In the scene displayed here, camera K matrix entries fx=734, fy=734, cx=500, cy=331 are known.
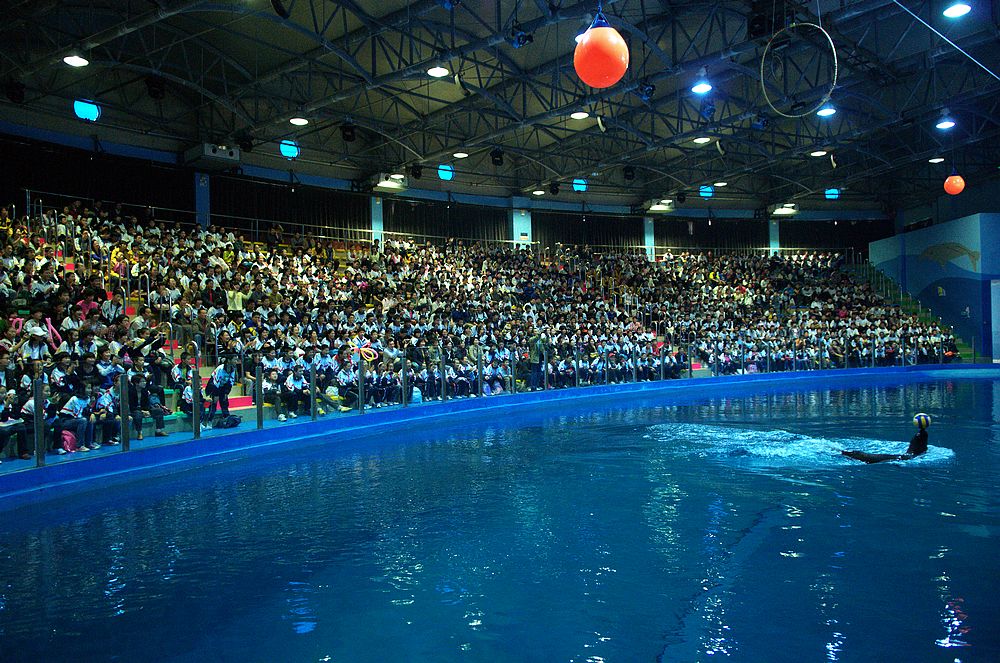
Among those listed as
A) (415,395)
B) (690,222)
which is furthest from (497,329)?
(690,222)

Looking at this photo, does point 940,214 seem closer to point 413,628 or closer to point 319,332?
point 319,332

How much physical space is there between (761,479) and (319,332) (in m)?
10.6

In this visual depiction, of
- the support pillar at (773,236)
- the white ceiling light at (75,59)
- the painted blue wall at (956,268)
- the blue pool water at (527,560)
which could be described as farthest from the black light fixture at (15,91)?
the painted blue wall at (956,268)

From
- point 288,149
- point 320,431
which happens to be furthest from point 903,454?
point 288,149

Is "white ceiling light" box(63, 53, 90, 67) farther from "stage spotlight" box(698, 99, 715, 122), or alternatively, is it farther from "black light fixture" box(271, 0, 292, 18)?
"stage spotlight" box(698, 99, 715, 122)

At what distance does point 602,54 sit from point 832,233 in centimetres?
3808

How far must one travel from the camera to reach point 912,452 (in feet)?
31.0

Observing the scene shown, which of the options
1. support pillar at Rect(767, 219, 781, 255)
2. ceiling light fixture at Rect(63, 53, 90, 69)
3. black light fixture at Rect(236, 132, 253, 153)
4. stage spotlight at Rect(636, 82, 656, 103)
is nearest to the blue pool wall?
stage spotlight at Rect(636, 82, 656, 103)

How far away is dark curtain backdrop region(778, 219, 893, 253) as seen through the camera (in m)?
39.8

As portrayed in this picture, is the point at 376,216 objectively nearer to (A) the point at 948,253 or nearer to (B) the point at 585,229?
(B) the point at 585,229

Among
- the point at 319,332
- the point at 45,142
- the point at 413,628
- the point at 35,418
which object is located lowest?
the point at 413,628

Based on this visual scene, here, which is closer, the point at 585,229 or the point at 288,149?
the point at 288,149

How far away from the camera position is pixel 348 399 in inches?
545

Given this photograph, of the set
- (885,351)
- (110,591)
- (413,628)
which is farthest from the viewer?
(885,351)
